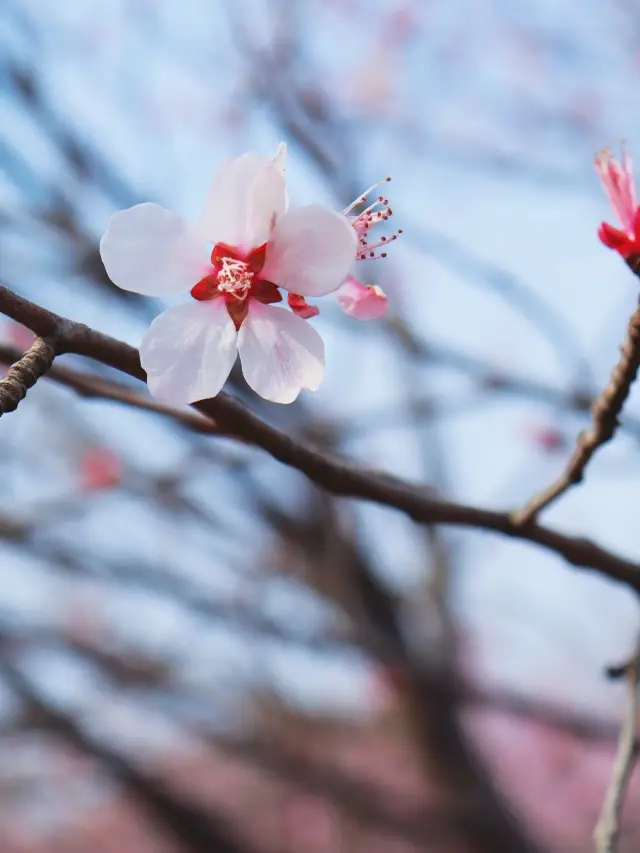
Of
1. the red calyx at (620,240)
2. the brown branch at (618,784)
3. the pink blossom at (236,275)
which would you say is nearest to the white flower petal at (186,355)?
the pink blossom at (236,275)

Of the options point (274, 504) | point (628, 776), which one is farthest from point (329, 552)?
point (628, 776)

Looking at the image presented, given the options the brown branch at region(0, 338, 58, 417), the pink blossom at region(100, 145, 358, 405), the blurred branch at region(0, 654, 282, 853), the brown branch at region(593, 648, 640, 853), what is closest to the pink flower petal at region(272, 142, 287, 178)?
the pink blossom at region(100, 145, 358, 405)

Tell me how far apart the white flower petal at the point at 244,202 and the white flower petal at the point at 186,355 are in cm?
8

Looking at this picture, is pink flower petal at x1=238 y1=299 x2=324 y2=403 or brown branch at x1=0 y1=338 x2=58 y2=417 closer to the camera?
brown branch at x1=0 y1=338 x2=58 y2=417

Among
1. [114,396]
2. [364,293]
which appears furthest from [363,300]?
[114,396]

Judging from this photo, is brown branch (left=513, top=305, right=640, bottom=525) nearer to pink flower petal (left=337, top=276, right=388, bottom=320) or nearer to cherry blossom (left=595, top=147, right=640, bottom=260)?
cherry blossom (left=595, top=147, right=640, bottom=260)

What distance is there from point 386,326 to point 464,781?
1.88 meters

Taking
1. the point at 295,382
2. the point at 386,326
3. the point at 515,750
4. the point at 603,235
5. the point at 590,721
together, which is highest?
the point at 515,750

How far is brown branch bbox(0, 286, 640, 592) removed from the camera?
2.24ft

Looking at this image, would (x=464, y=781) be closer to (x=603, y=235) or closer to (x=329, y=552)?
(x=329, y=552)

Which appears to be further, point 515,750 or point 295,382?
point 515,750

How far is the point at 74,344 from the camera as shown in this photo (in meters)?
0.69

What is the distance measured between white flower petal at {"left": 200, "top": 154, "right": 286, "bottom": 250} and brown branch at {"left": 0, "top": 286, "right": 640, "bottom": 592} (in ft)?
0.48

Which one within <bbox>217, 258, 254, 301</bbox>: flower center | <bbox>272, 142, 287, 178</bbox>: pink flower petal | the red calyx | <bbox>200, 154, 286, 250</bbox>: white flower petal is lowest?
<bbox>217, 258, 254, 301</bbox>: flower center
